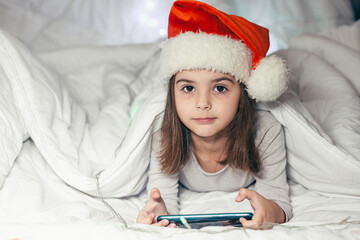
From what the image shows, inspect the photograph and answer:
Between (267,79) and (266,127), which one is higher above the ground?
(267,79)

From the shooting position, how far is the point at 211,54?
0.94 m

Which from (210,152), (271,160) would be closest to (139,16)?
(210,152)

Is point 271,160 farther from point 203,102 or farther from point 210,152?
point 203,102

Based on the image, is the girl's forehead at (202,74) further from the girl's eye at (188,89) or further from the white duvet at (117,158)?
the white duvet at (117,158)

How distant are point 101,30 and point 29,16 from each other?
12.3 inches

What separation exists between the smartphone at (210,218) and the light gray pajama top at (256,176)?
0.17 meters

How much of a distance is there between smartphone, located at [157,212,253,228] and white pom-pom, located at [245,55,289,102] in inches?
10.9

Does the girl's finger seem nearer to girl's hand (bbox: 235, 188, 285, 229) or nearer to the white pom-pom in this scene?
girl's hand (bbox: 235, 188, 285, 229)

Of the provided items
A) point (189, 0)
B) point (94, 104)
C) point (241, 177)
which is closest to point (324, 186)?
point (241, 177)

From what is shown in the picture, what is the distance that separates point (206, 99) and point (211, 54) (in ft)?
0.34

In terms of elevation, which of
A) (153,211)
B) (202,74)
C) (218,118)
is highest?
(202,74)

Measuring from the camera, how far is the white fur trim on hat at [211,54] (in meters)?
0.95

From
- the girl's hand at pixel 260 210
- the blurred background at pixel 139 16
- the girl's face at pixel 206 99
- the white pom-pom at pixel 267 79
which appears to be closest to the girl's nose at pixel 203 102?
the girl's face at pixel 206 99

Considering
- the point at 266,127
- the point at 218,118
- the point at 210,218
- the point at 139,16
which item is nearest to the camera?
the point at 210,218
